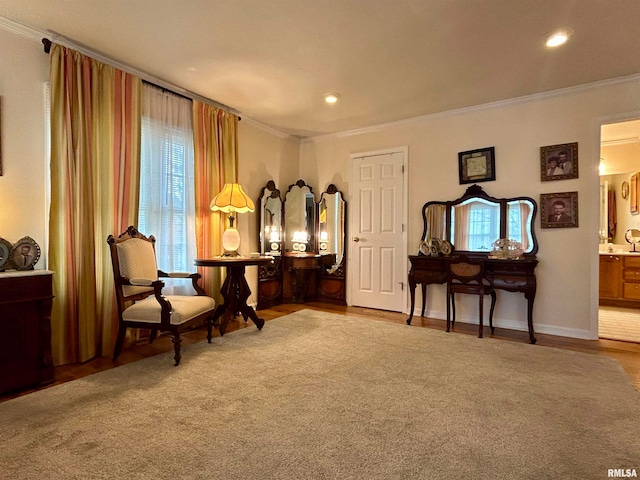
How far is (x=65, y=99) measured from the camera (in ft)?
8.51

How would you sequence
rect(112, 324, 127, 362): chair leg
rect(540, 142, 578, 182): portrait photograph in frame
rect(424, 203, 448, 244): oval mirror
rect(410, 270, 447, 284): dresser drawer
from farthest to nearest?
rect(424, 203, 448, 244): oval mirror → rect(410, 270, 447, 284): dresser drawer → rect(540, 142, 578, 182): portrait photograph in frame → rect(112, 324, 127, 362): chair leg

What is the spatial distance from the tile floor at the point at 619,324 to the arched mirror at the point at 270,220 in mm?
3968

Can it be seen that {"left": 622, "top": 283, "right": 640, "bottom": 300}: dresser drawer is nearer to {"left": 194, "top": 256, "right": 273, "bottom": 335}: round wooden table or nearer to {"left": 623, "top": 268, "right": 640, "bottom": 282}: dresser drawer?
{"left": 623, "top": 268, "right": 640, "bottom": 282}: dresser drawer

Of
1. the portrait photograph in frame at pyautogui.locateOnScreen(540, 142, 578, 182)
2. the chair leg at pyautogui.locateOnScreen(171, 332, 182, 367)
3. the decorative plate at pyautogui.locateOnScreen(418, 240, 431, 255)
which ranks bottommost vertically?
the chair leg at pyautogui.locateOnScreen(171, 332, 182, 367)

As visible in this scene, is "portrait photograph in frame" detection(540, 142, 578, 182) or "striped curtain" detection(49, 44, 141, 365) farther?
"portrait photograph in frame" detection(540, 142, 578, 182)

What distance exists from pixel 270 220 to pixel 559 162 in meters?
3.53

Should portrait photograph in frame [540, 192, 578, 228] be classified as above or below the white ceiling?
below

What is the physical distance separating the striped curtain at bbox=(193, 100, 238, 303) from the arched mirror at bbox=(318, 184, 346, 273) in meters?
1.54

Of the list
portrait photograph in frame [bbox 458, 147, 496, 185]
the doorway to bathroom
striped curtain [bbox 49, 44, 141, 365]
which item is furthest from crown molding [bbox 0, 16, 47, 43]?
the doorway to bathroom

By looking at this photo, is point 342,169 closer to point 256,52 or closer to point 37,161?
point 256,52

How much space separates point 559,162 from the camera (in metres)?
3.55

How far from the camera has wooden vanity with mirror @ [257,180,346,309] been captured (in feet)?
15.7

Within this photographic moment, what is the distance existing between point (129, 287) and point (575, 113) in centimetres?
461

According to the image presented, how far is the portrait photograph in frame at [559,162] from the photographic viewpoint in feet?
11.4
